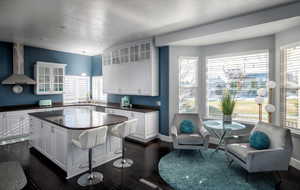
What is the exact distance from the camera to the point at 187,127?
3.83 meters

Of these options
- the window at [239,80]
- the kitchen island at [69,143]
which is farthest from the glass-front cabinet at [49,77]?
the window at [239,80]

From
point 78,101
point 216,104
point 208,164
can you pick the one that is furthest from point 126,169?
point 78,101

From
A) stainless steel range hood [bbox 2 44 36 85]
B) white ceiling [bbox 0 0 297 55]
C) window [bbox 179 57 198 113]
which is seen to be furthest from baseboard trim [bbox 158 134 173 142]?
stainless steel range hood [bbox 2 44 36 85]

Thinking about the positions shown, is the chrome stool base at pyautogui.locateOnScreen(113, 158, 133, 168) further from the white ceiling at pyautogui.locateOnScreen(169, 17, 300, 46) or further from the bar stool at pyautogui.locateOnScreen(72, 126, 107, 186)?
the white ceiling at pyautogui.locateOnScreen(169, 17, 300, 46)

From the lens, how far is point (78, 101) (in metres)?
7.00

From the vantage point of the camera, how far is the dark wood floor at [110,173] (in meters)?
2.53

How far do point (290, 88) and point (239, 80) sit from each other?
41.9 inches

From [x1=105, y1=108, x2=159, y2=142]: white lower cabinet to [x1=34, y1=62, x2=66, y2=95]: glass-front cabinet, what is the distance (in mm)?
2972

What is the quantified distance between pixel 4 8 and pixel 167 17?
2.97m

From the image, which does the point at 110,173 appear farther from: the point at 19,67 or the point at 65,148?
the point at 19,67

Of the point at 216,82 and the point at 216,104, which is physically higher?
the point at 216,82

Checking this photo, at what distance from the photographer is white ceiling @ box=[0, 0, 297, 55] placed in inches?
105

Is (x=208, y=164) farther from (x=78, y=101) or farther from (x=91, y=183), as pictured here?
(x=78, y=101)

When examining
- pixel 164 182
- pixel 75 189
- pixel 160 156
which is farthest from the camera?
pixel 160 156
